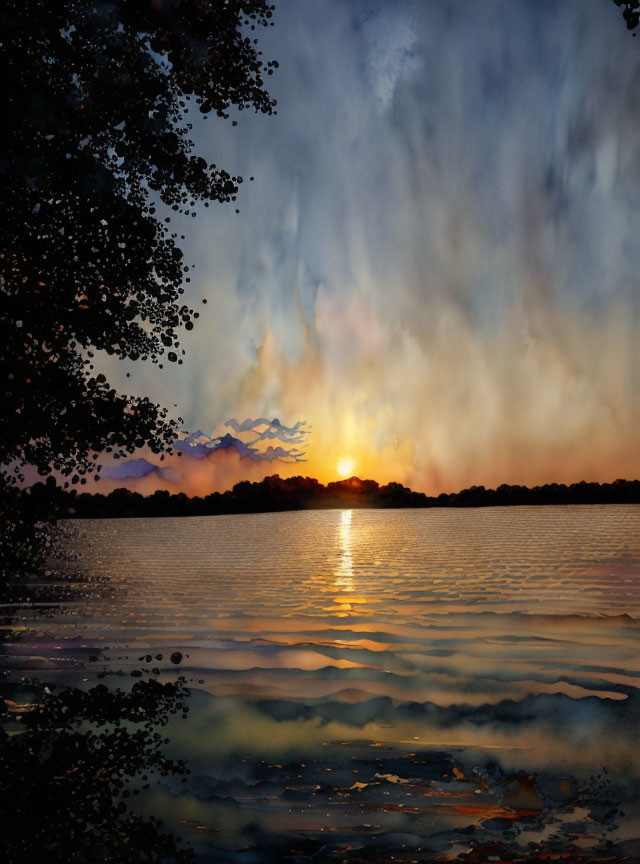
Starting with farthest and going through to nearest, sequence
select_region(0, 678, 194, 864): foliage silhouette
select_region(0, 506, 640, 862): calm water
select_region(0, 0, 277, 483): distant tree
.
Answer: select_region(0, 0, 277, 483): distant tree, select_region(0, 506, 640, 862): calm water, select_region(0, 678, 194, 864): foliage silhouette

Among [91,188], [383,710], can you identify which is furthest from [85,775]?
[91,188]

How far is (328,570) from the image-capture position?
38125mm

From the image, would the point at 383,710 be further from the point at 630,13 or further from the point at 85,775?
the point at 630,13

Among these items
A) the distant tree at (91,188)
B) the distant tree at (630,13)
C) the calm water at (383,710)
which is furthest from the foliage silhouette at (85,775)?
the distant tree at (630,13)

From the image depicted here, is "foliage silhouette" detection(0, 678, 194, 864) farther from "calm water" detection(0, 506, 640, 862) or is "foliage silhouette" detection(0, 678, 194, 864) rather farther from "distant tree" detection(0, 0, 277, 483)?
"distant tree" detection(0, 0, 277, 483)

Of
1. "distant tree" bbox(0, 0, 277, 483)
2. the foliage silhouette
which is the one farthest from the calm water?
"distant tree" bbox(0, 0, 277, 483)

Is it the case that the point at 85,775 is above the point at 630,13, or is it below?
below

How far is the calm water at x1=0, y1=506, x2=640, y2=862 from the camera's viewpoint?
6.84m

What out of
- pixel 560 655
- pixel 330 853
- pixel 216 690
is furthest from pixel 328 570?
pixel 330 853

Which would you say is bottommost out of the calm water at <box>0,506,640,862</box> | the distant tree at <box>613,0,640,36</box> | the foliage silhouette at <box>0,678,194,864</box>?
the calm water at <box>0,506,640,862</box>

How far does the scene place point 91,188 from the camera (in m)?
13.3

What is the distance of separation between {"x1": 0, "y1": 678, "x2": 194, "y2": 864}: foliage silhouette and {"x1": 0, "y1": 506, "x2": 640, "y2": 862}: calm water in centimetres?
38

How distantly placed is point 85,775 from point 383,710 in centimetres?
502

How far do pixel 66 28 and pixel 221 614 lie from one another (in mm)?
15800
